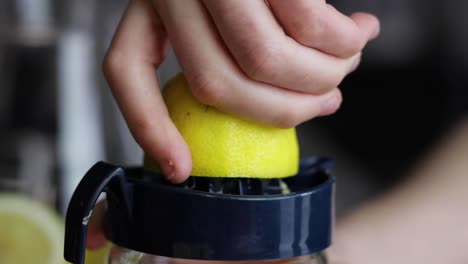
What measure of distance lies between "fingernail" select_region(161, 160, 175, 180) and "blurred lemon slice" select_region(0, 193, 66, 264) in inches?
10.3

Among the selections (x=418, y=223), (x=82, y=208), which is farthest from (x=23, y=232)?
(x=418, y=223)

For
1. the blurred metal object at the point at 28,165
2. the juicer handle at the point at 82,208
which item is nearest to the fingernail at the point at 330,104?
the juicer handle at the point at 82,208

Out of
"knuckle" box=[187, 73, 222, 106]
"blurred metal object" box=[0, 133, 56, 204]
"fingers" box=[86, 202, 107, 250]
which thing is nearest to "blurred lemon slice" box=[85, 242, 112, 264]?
"fingers" box=[86, 202, 107, 250]

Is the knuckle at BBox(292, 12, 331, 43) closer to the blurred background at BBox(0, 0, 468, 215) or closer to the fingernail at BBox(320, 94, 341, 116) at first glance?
the fingernail at BBox(320, 94, 341, 116)

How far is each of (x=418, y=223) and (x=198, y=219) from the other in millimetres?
520

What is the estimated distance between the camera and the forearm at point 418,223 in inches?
30.5

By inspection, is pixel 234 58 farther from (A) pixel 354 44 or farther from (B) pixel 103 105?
(B) pixel 103 105

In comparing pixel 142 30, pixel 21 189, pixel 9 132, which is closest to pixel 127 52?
pixel 142 30

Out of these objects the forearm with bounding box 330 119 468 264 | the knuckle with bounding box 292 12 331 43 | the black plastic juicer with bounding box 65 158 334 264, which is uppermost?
the knuckle with bounding box 292 12 331 43

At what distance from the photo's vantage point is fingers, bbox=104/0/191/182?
355 millimetres

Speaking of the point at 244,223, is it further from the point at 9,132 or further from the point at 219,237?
the point at 9,132

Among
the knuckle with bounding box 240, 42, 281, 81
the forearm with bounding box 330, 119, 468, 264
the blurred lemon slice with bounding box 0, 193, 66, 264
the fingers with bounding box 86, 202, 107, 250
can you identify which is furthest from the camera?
the forearm with bounding box 330, 119, 468, 264

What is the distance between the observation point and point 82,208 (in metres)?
0.34

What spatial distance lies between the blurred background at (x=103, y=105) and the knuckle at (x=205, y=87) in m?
0.49
